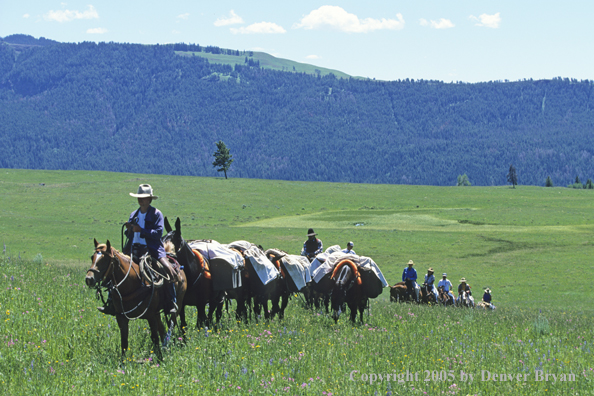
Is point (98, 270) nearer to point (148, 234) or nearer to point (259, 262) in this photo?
point (148, 234)

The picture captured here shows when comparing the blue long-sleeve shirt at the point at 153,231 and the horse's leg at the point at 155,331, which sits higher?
the blue long-sleeve shirt at the point at 153,231

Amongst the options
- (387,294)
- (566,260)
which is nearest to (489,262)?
(566,260)

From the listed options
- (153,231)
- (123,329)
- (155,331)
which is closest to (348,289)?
(155,331)

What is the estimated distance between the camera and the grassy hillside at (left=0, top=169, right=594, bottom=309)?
34.6m

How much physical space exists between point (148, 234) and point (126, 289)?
111cm

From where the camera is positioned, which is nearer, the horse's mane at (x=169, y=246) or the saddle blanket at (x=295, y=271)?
the horse's mane at (x=169, y=246)

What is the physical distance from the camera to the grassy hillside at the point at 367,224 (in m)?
34.6

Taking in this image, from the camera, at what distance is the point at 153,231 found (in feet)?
32.1

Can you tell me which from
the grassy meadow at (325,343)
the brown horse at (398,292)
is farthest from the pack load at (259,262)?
the brown horse at (398,292)

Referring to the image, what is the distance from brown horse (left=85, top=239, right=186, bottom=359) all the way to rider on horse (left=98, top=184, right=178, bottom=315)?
1.02ft

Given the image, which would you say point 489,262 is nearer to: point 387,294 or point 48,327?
point 387,294

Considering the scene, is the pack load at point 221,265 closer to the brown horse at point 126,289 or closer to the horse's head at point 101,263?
the brown horse at point 126,289

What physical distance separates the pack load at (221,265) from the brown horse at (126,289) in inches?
86.3

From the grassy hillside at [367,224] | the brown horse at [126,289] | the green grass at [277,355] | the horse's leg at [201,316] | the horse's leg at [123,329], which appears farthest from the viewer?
the grassy hillside at [367,224]
